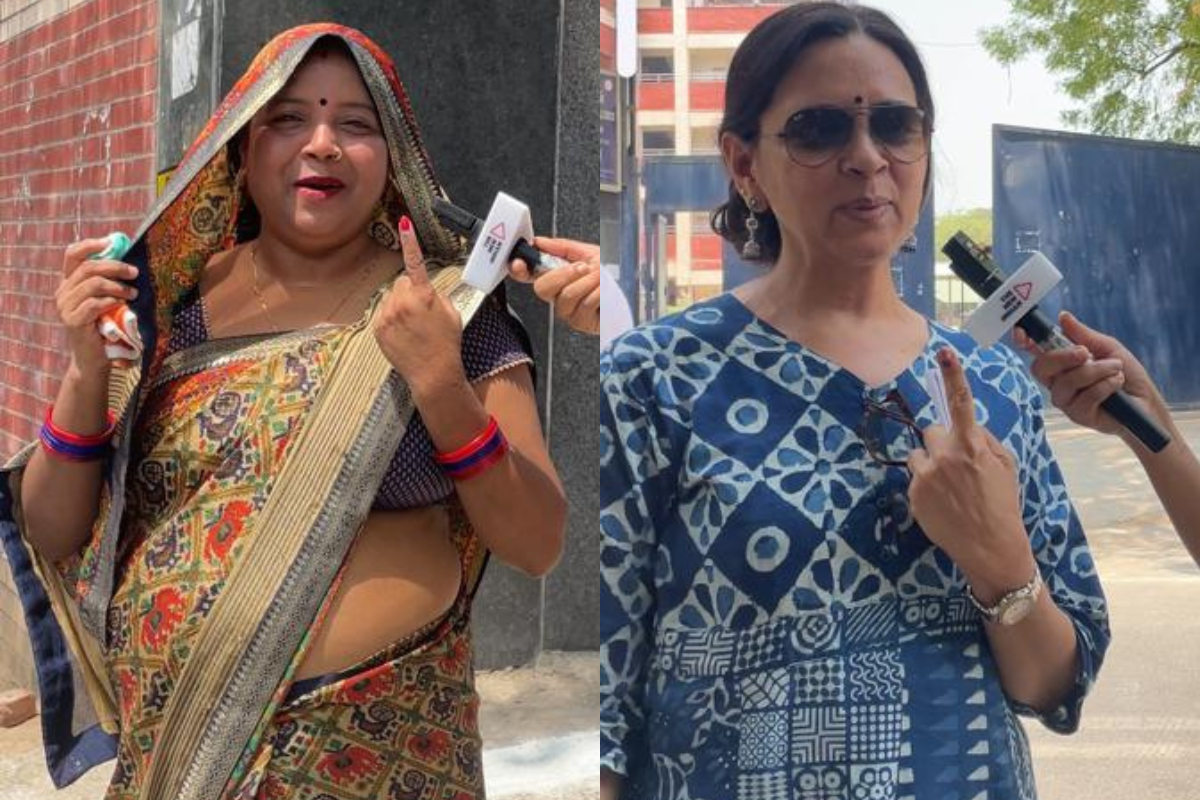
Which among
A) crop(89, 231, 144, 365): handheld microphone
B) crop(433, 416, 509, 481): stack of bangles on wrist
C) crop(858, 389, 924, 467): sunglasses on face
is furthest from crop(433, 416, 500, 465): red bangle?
crop(858, 389, 924, 467): sunglasses on face

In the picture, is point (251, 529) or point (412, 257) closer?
point (412, 257)

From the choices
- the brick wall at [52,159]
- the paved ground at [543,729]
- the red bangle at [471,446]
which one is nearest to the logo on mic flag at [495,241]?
the red bangle at [471,446]

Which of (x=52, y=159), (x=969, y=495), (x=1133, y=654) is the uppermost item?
(x=52, y=159)

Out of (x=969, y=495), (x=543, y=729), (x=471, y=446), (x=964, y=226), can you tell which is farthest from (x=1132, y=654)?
(x=543, y=729)

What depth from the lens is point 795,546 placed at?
3.27 feet

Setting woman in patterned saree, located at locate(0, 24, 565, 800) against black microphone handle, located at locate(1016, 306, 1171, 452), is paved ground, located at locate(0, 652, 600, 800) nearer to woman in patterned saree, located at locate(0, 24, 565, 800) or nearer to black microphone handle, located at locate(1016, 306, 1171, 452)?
woman in patterned saree, located at locate(0, 24, 565, 800)

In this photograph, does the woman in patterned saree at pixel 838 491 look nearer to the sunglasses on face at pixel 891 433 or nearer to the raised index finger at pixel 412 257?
the sunglasses on face at pixel 891 433

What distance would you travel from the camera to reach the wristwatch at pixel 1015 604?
975 millimetres

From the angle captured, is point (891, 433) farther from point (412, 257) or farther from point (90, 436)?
point (90, 436)

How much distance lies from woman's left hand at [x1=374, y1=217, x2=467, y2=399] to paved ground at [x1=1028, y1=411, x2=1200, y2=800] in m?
0.70

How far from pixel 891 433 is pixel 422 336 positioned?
0.65m

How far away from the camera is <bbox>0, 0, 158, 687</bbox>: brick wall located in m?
3.59

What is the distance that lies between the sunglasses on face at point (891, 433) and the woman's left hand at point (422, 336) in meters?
0.62

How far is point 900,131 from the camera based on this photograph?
99cm
